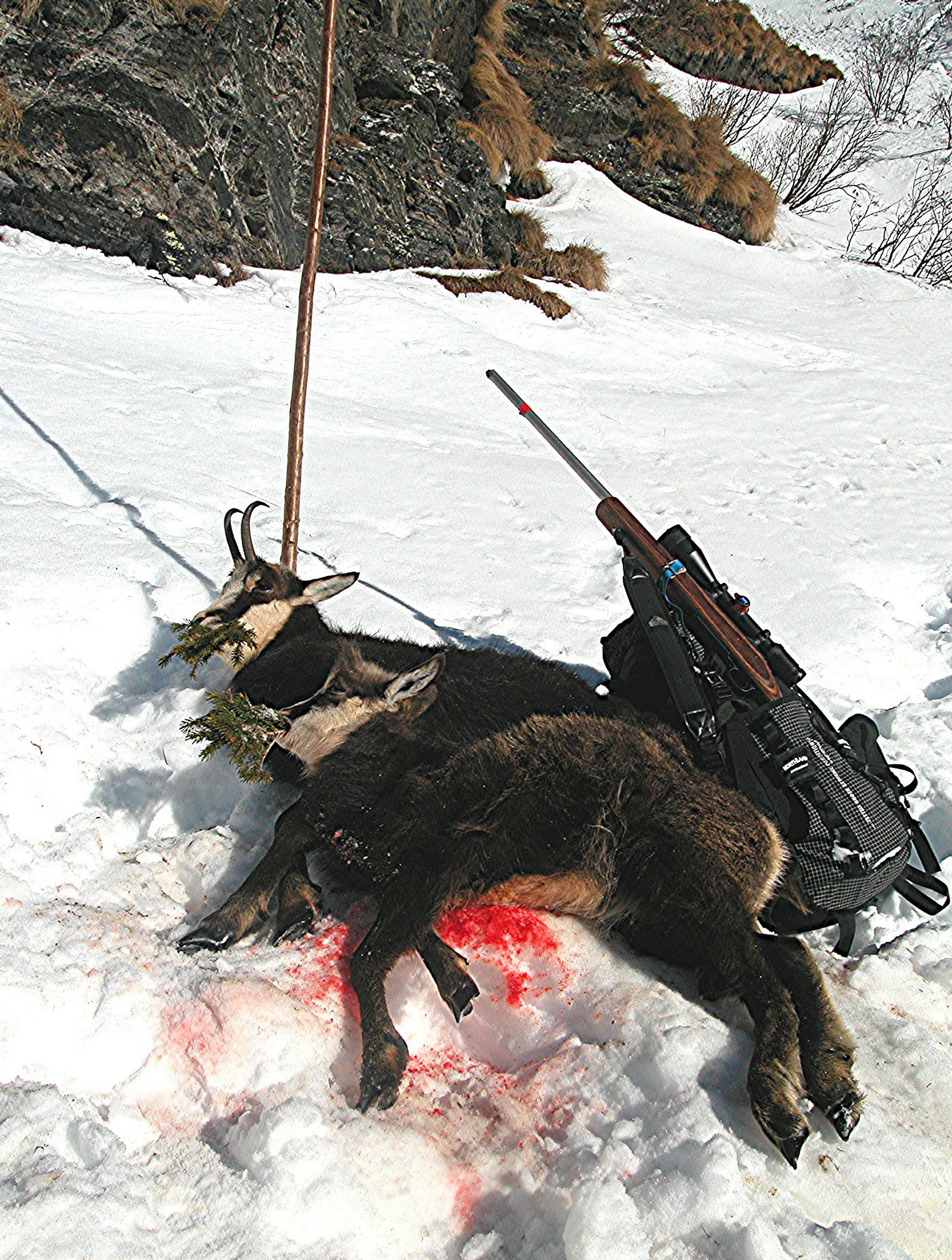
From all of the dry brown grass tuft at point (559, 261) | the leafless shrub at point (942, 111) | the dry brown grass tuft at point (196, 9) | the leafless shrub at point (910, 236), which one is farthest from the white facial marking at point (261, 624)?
the leafless shrub at point (942, 111)

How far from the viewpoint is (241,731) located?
9.35ft

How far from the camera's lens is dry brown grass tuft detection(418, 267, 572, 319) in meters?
12.2

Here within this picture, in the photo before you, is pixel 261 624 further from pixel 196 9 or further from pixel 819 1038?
pixel 196 9

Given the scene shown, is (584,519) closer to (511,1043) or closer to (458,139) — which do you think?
(511,1043)

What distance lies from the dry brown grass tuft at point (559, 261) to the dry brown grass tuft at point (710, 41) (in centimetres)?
1494

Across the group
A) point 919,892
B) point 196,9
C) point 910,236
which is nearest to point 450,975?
point 919,892

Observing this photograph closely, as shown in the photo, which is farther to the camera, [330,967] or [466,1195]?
[330,967]

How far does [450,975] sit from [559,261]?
548 inches

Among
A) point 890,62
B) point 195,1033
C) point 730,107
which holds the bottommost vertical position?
point 195,1033

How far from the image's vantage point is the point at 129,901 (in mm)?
2607

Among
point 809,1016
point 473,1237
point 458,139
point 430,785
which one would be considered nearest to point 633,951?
point 809,1016

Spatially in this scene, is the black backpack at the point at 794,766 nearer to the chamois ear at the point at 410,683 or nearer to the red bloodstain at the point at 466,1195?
the chamois ear at the point at 410,683

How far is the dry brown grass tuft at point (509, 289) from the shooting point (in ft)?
40.1

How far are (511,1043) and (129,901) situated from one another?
120 cm
